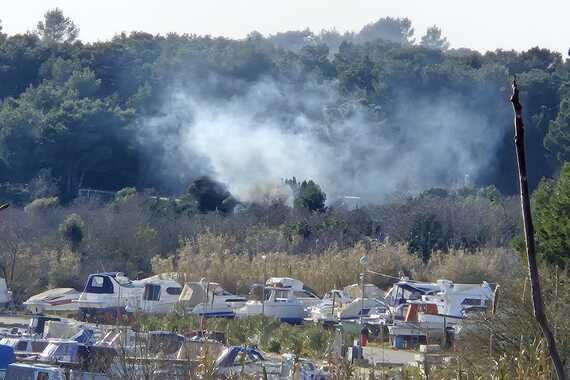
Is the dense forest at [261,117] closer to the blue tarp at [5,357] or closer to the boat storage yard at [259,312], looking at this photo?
the boat storage yard at [259,312]

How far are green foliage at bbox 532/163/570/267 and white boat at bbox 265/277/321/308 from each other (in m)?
10.7

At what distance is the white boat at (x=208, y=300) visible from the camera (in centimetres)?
3469

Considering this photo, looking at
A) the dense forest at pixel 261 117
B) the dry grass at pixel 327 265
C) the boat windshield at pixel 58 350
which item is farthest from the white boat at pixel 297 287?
the dense forest at pixel 261 117

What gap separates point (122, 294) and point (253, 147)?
30589mm

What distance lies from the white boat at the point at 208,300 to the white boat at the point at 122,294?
433 millimetres

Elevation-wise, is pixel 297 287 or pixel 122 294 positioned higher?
pixel 297 287

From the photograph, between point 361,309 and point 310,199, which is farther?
point 310,199

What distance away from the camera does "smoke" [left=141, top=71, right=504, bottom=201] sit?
65250 mm

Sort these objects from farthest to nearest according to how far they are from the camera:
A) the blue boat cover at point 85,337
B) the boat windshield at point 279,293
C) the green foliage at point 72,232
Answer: the green foliage at point 72,232 → the boat windshield at point 279,293 → the blue boat cover at point 85,337

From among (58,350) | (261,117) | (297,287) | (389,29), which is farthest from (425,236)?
(389,29)

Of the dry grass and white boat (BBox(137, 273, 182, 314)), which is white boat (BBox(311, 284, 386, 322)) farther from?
white boat (BBox(137, 273, 182, 314))

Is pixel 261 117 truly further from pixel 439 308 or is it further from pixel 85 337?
pixel 85 337

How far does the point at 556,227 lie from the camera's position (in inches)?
984

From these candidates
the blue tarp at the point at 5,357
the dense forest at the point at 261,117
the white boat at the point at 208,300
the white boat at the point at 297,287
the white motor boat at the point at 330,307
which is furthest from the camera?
the dense forest at the point at 261,117
